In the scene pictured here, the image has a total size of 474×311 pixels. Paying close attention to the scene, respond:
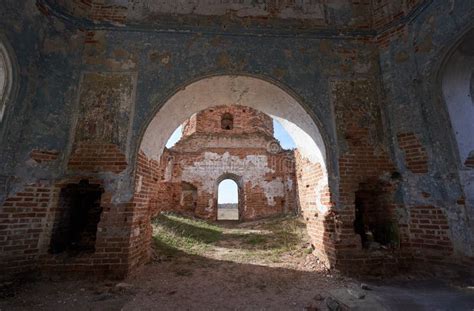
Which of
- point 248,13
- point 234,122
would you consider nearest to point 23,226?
point 248,13

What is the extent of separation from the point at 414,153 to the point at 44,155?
6064 millimetres

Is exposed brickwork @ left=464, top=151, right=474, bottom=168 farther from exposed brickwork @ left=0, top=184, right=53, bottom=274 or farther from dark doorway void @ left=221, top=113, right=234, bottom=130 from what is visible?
dark doorway void @ left=221, top=113, right=234, bottom=130

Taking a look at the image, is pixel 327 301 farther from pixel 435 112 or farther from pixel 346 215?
pixel 435 112

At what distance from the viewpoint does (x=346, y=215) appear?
158 inches

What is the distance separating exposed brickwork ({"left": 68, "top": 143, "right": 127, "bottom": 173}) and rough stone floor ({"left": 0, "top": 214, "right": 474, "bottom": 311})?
5.56 ft

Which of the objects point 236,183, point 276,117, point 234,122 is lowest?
point 236,183

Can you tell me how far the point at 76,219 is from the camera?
4.45m

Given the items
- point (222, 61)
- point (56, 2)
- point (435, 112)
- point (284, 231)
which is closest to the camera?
point (435, 112)

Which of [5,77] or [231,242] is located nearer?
[5,77]

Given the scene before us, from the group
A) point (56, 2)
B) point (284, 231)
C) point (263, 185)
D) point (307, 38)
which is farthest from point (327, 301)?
point (263, 185)

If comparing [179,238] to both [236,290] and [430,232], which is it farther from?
[430,232]

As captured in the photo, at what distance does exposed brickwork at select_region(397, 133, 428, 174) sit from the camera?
12.6ft

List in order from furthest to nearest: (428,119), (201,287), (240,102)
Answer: (240,102) → (428,119) → (201,287)

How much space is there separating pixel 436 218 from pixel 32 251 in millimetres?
6140
